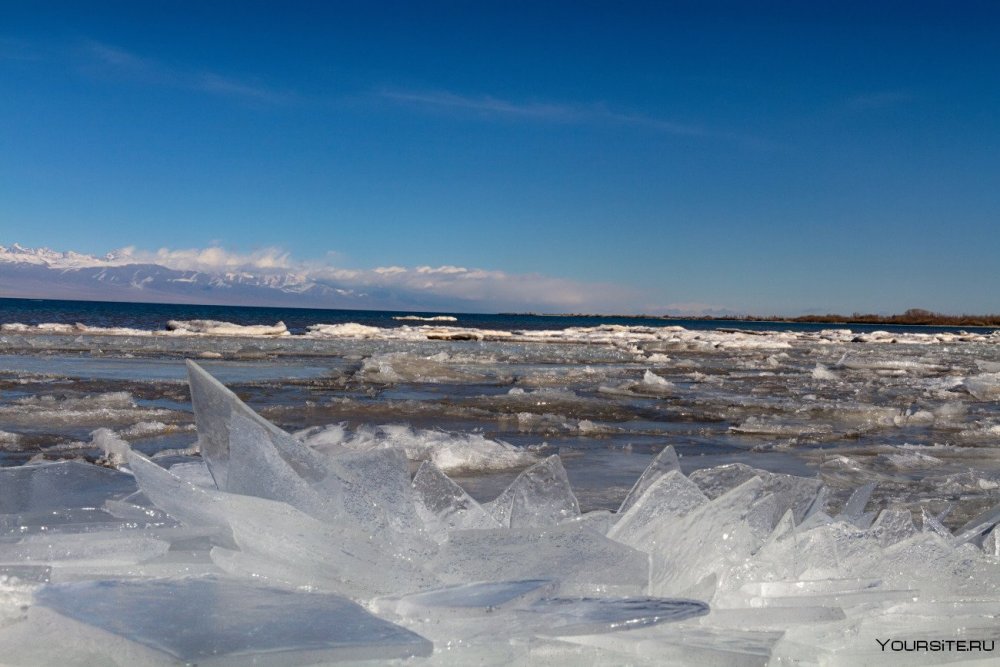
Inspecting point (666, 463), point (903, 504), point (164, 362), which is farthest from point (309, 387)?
point (666, 463)

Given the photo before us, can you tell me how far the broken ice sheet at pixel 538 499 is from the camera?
1.51m

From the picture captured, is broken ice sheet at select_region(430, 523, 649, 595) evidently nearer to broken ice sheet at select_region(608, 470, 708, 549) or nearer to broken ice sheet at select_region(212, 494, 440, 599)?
broken ice sheet at select_region(212, 494, 440, 599)

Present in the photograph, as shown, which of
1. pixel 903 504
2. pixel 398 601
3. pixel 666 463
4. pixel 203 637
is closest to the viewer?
pixel 203 637

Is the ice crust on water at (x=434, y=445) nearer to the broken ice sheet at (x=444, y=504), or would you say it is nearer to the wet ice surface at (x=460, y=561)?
the wet ice surface at (x=460, y=561)

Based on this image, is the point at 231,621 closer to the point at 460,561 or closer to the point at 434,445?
the point at 460,561

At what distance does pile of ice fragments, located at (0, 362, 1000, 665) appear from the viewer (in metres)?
0.88

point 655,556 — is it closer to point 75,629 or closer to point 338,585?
point 338,585

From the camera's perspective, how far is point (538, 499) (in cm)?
154

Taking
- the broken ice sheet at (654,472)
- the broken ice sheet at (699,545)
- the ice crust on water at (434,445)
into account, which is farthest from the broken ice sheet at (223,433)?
the ice crust on water at (434,445)

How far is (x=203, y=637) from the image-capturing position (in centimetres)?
84

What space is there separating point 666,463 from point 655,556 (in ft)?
1.28

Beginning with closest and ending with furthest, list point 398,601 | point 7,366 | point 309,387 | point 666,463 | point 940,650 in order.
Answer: point 398,601, point 940,650, point 666,463, point 309,387, point 7,366

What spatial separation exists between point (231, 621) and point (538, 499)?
75cm

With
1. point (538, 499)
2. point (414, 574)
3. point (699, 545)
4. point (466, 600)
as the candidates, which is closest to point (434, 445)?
point (538, 499)
